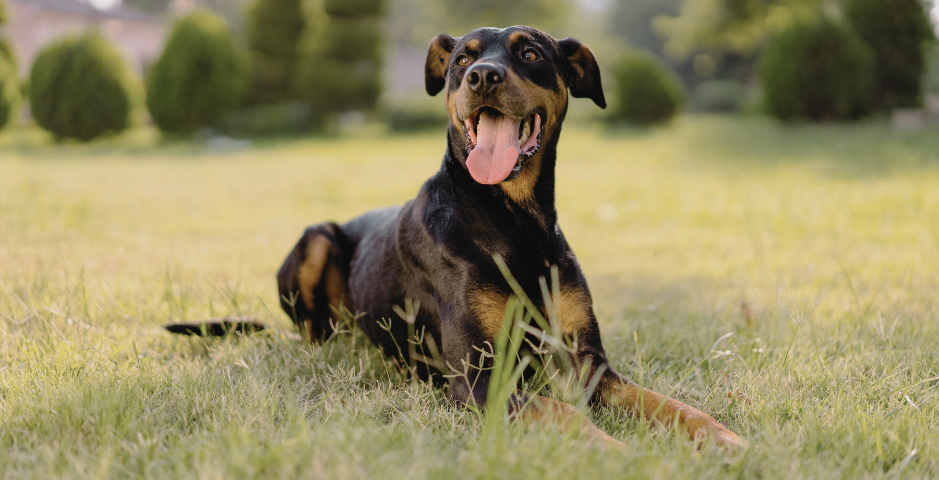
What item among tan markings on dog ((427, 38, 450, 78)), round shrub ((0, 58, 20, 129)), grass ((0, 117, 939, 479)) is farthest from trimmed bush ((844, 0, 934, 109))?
round shrub ((0, 58, 20, 129))

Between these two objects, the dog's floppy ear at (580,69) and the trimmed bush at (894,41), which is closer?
the dog's floppy ear at (580,69)

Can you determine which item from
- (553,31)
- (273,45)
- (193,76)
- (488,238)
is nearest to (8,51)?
(193,76)

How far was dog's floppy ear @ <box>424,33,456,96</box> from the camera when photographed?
→ 3.22 meters

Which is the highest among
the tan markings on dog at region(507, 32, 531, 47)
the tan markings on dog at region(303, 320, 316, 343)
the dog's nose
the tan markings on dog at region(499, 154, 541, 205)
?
the tan markings on dog at region(507, 32, 531, 47)

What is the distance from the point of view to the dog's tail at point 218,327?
9.81 feet

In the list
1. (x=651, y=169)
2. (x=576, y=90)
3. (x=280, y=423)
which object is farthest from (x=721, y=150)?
(x=280, y=423)

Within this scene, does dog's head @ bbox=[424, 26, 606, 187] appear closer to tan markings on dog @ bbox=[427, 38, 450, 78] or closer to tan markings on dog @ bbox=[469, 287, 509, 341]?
tan markings on dog @ bbox=[427, 38, 450, 78]

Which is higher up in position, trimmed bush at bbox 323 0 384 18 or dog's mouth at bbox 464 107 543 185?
trimmed bush at bbox 323 0 384 18

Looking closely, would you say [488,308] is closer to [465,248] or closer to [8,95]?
[465,248]

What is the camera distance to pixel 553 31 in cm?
3675

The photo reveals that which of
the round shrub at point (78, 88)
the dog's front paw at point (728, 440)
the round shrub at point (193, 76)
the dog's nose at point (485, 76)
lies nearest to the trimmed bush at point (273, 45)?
the round shrub at point (193, 76)

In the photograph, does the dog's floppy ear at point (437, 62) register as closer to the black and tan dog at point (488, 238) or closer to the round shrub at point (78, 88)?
the black and tan dog at point (488, 238)

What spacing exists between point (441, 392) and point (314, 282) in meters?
1.09

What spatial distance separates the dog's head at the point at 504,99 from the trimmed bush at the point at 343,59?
18389mm
